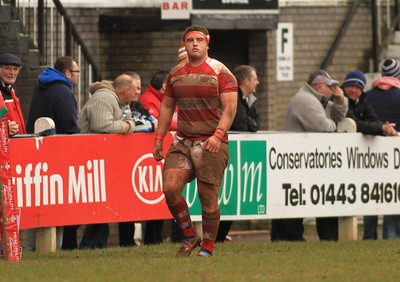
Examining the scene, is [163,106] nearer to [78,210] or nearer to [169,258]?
[169,258]

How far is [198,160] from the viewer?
13430mm

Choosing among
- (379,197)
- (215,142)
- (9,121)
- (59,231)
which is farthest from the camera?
(379,197)

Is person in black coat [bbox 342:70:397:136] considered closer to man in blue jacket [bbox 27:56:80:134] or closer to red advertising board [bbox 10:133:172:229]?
red advertising board [bbox 10:133:172:229]

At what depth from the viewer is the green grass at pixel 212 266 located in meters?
11.8

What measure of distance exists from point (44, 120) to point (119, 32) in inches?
263

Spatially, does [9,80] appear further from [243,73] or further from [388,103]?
[388,103]

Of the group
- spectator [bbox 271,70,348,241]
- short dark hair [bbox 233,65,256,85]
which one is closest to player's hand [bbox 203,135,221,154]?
short dark hair [bbox 233,65,256,85]

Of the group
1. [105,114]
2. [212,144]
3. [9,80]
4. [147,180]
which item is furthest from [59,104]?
[212,144]

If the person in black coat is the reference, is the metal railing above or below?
above

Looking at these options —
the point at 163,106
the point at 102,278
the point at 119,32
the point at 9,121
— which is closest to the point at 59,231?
the point at 9,121

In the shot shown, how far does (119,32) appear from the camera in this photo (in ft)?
71.5

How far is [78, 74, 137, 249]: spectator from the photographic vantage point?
52.7 ft

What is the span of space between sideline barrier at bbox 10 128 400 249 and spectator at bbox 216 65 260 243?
23cm

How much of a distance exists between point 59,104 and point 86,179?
902 millimetres
